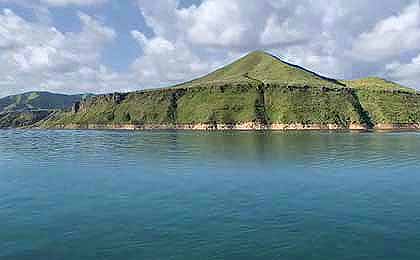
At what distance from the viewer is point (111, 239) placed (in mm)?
40281

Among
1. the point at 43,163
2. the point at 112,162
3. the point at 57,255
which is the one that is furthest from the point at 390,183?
the point at 43,163

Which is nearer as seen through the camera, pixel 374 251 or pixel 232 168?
pixel 374 251

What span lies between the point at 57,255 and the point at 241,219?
22.2m

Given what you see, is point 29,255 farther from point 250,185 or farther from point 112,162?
point 112,162

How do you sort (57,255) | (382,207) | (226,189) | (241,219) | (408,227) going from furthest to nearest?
(226,189) < (382,207) < (241,219) < (408,227) < (57,255)

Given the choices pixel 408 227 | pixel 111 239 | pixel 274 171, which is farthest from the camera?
pixel 274 171

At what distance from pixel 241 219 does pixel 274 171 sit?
133 feet

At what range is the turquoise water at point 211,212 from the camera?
37.3 m

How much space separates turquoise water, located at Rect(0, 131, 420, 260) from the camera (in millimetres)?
37344

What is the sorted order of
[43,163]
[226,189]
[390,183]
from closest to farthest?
[226,189]
[390,183]
[43,163]

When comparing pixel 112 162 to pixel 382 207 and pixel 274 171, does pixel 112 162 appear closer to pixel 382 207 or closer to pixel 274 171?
pixel 274 171

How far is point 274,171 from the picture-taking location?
85875 mm

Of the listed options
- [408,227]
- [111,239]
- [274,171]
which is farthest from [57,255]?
[274,171]

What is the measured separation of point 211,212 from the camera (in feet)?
165
